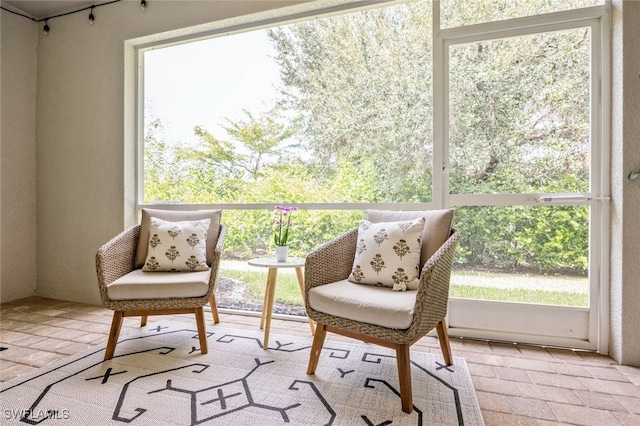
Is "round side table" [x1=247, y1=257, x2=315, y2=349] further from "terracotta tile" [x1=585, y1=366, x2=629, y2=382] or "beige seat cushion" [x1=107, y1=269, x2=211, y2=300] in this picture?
"terracotta tile" [x1=585, y1=366, x2=629, y2=382]

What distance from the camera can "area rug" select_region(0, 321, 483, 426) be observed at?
1.43 m

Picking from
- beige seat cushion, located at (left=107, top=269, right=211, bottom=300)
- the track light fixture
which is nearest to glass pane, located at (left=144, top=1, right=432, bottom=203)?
the track light fixture

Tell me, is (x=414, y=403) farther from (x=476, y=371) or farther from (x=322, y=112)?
(x=322, y=112)

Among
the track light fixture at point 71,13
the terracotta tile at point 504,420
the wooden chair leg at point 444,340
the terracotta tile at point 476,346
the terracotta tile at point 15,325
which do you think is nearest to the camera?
the terracotta tile at point 504,420

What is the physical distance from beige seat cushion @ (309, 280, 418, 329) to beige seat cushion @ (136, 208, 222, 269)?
3.23 feet

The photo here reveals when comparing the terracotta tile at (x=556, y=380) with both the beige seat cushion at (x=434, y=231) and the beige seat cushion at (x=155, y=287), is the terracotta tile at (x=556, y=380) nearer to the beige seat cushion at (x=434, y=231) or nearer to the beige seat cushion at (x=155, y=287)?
the beige seat cushion at (x=434, y=231)

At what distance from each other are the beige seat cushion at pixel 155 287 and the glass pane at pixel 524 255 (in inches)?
65.8

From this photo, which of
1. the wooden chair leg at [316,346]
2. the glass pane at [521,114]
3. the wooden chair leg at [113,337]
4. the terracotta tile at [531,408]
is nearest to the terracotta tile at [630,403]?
the terracotta tile at [531,408]

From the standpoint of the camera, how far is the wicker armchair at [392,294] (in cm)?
148

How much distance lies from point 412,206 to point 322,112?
989 mm

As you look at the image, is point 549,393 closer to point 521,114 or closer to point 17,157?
point 521,114

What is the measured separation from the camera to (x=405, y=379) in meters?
1.48

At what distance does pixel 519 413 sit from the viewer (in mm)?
1479

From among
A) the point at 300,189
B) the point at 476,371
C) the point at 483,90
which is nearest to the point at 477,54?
the point at 483,90
